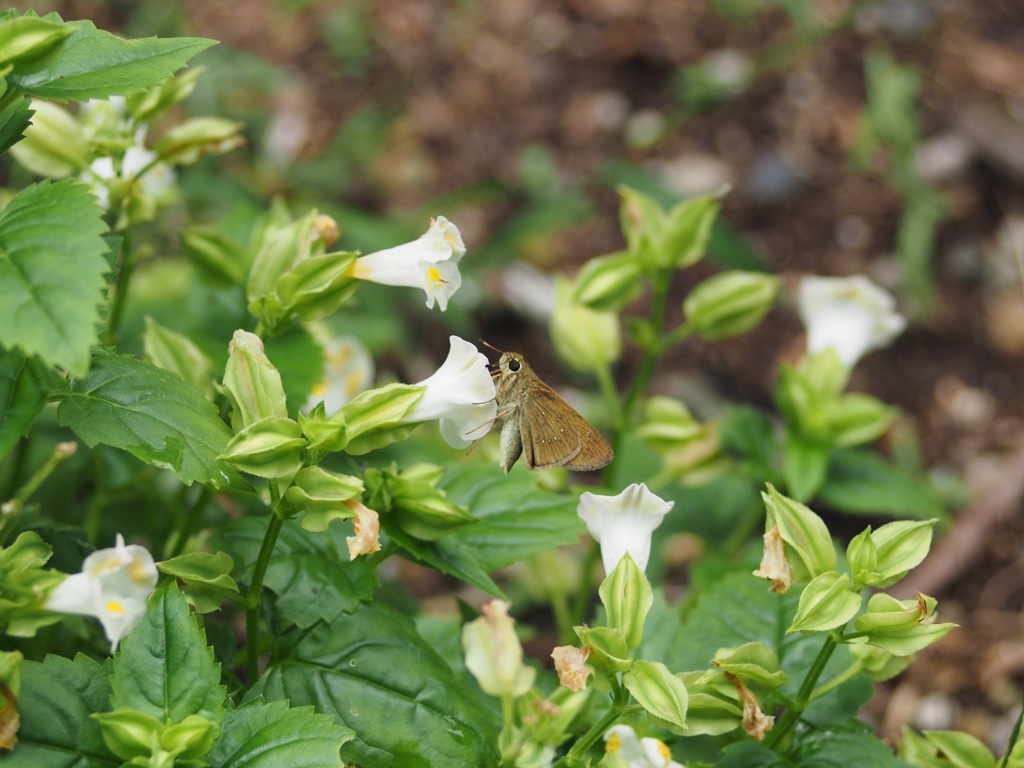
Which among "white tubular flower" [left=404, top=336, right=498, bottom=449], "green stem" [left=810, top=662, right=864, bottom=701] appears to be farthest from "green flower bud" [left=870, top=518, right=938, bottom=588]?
"white tubular flower" [left=404, top=336, right=498, bottom=449]

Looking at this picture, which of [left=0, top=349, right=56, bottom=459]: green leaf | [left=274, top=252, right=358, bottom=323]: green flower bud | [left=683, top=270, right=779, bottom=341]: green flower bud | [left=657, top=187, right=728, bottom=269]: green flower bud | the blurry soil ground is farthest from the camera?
the blurry soil ground

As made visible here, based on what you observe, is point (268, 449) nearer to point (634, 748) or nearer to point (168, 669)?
point (168, 669)

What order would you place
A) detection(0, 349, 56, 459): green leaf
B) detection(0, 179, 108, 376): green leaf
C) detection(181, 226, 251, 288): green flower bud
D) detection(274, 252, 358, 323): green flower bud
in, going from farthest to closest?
detection(181, 226, 251, 288): green flower bud < detection(274, 252, 358, 323): green flower bud < detection(0, 349, 56, 459): green leaf < detection(0, 179, 108, 376): green leaf

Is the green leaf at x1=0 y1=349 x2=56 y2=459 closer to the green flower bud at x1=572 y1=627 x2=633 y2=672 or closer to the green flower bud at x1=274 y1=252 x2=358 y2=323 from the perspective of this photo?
the green flower bud at x1=274 y1=252 x2=358 y2=323

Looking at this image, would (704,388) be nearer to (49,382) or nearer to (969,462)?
(969,462)

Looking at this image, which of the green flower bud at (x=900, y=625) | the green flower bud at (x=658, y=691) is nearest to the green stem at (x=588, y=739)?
the green flower bud at (x=658, y=691)

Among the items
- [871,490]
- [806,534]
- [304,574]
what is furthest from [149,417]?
[871,490]
